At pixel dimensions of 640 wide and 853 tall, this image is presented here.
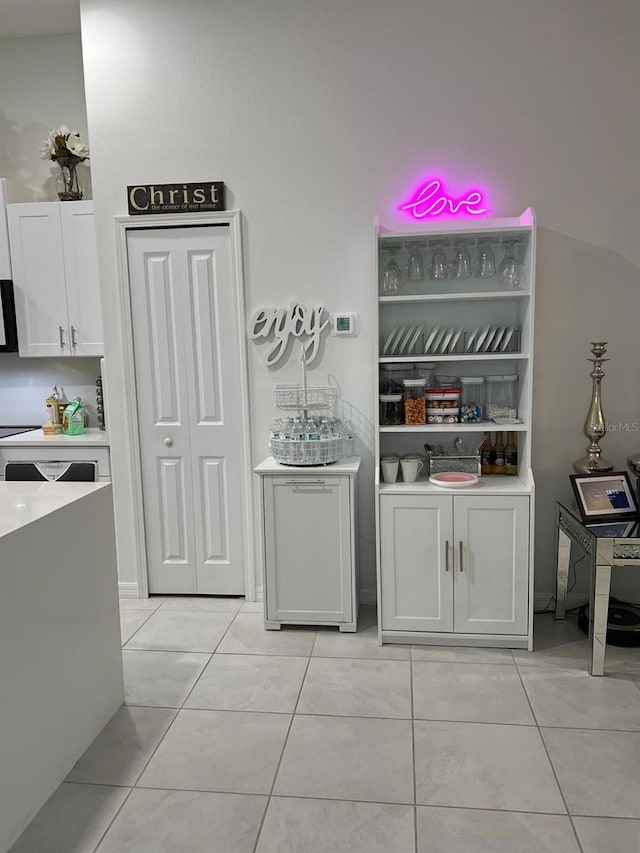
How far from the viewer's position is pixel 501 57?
3250 mm

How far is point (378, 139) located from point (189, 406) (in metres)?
1.73

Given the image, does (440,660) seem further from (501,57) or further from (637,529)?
(501,57)

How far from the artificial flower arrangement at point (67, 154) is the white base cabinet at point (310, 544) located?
7.29 feet

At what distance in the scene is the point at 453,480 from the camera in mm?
3227

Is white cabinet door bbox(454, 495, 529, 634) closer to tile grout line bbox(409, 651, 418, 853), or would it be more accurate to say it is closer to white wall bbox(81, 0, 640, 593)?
tile grout line bbox(409, 651, 418, 853)

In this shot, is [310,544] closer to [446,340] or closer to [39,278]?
[446,340]

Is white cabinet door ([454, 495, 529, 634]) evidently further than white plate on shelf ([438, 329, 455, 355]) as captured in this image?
No

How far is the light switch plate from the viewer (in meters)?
3.50

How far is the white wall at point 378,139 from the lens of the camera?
3.24 metres

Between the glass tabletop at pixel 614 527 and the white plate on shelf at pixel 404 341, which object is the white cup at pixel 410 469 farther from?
the glass tabletop at pixel 614 527

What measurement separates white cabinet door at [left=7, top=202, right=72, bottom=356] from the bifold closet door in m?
0.69

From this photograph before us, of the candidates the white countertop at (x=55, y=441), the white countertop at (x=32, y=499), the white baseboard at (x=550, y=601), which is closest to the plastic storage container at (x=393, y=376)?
the white baseboard at (x=550, y=601)

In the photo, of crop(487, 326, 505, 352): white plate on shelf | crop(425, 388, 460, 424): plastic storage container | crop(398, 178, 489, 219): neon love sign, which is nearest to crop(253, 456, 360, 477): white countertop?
crop(425, 388, 460, 424): plastic storage container

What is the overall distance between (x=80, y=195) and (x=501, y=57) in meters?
2.55
